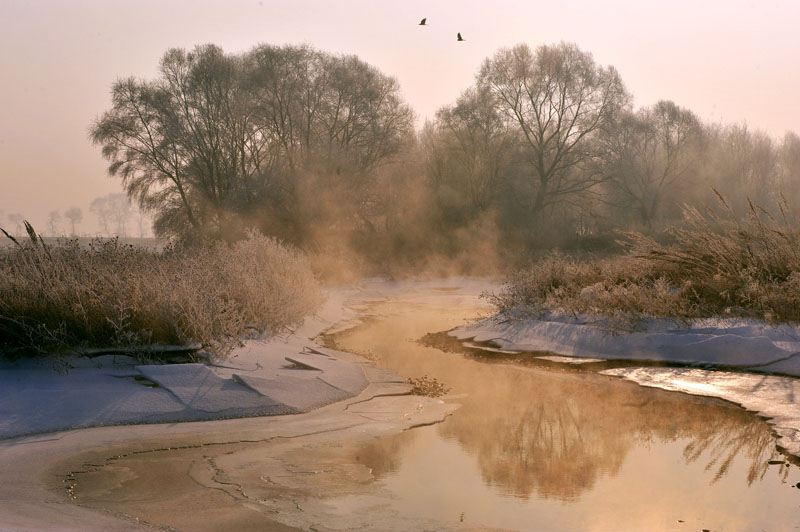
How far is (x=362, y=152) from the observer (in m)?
37.5

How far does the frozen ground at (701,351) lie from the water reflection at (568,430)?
1.55 ft

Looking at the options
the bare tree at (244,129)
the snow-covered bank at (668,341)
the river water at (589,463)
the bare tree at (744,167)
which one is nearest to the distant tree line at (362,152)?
the bare tree at (244,129)

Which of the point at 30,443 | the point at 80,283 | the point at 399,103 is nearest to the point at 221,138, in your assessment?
the point at 399,103

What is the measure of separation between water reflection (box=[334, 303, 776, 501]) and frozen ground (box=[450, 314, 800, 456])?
1.55ft

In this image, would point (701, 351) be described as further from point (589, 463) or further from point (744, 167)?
point (744, 167)

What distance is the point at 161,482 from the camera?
567 centimetres

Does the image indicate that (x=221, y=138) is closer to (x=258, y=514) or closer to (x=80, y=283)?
(x=80, y=283)

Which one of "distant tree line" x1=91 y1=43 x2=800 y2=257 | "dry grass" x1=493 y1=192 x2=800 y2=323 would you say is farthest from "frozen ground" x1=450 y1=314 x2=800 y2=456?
"distant tree line" x1=91 y1=43 x2=800 y2=257

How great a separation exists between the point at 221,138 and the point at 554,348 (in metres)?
27.1

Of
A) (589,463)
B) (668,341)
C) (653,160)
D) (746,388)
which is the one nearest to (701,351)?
(668,341)

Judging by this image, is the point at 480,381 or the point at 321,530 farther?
the point at 480,381

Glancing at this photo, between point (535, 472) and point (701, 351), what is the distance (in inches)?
241

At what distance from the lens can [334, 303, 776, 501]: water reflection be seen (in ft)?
19.7

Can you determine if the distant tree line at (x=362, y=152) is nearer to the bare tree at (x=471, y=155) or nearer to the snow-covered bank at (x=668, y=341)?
the bare tree at (x=471, y=155)
